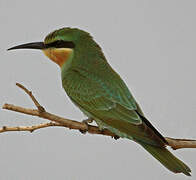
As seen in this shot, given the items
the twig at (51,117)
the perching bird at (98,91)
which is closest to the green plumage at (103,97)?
the perching bird at (98,91)

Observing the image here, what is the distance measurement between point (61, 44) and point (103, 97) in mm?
244

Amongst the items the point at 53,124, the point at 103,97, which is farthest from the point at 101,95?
the point at 53,124

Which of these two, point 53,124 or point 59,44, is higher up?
point 59,44

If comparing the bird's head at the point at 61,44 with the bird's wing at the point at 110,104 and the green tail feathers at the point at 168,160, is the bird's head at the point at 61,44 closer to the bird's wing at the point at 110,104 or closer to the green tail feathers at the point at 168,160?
the bird's wing at the point at 110,104

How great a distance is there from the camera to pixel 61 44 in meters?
1.30

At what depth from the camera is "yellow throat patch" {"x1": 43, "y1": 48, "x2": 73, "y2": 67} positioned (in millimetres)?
1312

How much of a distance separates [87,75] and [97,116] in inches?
6.4

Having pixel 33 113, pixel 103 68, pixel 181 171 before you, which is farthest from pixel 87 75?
pixel 181 171

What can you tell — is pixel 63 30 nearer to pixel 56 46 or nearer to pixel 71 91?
pixel 56 46

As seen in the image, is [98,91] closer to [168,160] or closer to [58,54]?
[58,54]

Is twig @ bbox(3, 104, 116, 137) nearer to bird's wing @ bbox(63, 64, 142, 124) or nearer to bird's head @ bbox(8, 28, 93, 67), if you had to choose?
bird's wing @ bbox(63, 64, 142, 124)

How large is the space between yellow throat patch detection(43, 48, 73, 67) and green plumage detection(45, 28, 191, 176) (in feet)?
0.06

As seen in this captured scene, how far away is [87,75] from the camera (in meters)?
1.29

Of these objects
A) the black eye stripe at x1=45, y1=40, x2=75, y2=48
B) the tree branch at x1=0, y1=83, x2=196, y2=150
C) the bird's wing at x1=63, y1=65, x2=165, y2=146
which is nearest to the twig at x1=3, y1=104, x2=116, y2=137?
the tree branch at x1=0, y1=83, x2=196, y2=150
